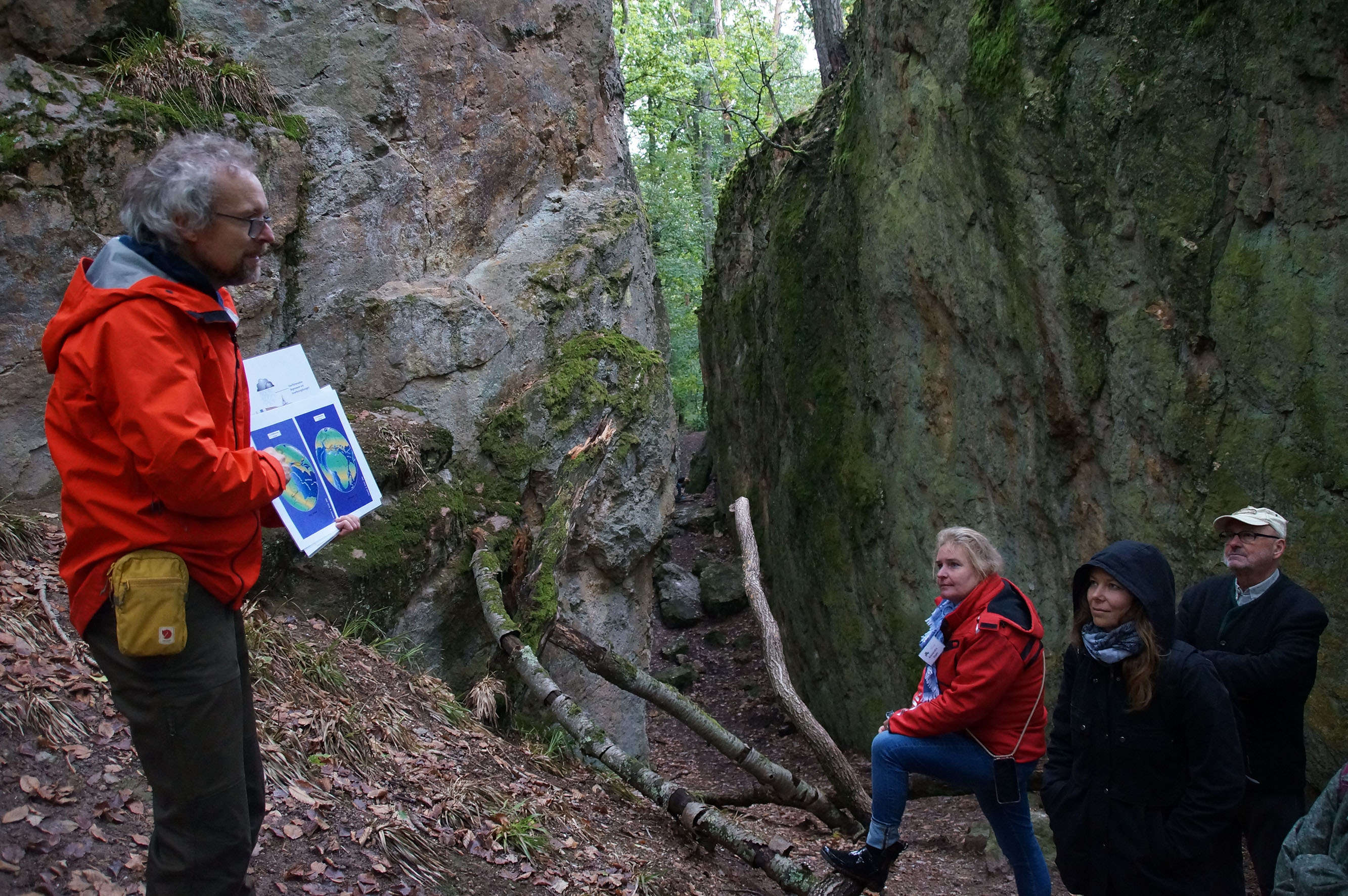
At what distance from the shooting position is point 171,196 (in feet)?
7.72

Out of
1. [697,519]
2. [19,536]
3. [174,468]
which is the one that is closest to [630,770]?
[19,536]

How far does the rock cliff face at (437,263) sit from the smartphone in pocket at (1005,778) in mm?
3630

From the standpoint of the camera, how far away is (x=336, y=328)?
7.01m

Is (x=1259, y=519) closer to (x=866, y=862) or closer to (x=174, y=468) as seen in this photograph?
(x=866, y=862)

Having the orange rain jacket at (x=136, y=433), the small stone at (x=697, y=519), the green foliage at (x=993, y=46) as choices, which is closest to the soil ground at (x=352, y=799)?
the orange rain jacket at (x=136, y=433)

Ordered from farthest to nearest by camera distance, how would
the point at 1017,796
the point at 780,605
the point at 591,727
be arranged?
the point at 780,605 < the point at 591,727 < the point at 1017,796

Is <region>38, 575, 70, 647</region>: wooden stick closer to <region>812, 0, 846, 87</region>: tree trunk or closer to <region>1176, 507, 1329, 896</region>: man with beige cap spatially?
<region>1176, 507, 1329, 896</region>: man with beige cap

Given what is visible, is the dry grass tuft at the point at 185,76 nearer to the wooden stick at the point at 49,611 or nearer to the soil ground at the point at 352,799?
the soil ground at the point at 352,799

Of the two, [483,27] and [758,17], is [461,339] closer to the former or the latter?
[483,27]

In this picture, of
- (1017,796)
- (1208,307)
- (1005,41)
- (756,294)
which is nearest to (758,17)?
(756,294)

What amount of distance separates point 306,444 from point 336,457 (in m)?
0.14

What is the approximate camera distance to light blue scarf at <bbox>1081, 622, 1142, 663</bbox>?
10.5 feet

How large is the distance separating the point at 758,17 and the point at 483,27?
18882 millimetres

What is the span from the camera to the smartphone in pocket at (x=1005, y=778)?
3.97m
